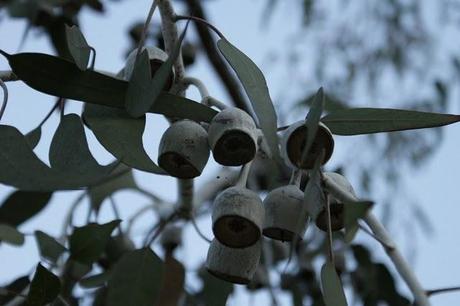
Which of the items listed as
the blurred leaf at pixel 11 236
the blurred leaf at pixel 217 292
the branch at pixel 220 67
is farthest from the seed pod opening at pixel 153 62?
the branch at pixel 220 67

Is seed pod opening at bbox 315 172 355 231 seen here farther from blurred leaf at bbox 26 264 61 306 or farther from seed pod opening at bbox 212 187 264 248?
blurred leaf at bbox 26 264 61 306

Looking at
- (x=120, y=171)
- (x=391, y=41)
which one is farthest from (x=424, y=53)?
(x=120, y=171)

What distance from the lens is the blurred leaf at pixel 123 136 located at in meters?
0.75

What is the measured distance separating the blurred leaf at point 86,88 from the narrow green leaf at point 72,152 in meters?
0.03

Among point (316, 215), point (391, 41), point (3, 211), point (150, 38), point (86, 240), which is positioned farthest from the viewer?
point (391, 41)

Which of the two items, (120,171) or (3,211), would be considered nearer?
(120,171)

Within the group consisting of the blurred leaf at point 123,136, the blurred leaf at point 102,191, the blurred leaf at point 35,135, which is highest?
the blurred leaf at point 123,136

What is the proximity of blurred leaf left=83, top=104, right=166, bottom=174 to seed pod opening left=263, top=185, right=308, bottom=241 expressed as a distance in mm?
101

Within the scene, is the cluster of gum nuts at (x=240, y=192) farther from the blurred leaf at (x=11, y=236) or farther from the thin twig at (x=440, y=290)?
the blurred leaf at (x=11, y=236)

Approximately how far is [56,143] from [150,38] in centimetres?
132

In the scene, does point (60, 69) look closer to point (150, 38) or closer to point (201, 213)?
point (201, 213)

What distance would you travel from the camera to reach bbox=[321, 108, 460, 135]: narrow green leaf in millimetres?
787

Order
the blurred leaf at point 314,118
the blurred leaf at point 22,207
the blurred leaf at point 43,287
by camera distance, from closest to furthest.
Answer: the blurred leaf at point 314,118, the blurred leaf at point 43,287, the blurred leaf at point 22,207

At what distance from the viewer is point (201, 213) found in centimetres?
168
